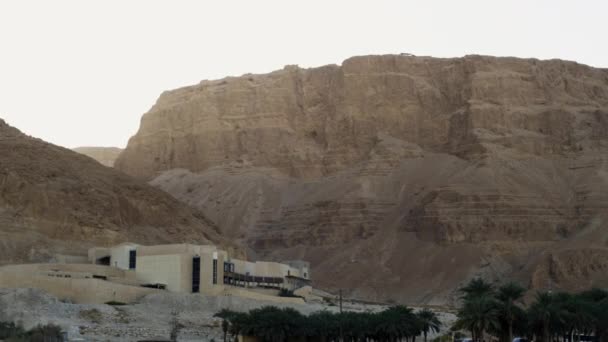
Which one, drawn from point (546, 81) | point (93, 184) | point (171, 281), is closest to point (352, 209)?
point (546, 81)

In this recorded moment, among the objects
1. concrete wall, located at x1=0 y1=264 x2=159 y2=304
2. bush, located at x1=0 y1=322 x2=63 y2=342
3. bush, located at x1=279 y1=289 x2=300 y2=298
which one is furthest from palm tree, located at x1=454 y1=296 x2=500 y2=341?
bush, located at x1=279 y1=289 x2=300 y2=298

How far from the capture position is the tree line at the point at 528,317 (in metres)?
73.1

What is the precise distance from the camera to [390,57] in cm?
19288

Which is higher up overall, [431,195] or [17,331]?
[431,195]

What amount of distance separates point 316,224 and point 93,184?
5043 centimetres

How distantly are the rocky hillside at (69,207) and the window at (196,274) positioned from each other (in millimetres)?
17171

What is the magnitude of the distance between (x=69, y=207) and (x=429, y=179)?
67337 mm

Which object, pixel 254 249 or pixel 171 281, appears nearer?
pixel 171 281

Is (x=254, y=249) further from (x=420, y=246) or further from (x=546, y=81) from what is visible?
(x=546, y=81)

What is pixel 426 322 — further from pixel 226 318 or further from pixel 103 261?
pixel 103 261

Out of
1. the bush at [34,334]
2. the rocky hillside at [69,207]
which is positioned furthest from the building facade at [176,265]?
the bush at [34,334]

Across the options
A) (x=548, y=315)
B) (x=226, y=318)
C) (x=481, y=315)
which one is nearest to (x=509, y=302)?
(x=548, y=315)

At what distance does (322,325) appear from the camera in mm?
77812

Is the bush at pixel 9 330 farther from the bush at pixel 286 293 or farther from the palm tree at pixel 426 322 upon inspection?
the bush at pixel 286 293
